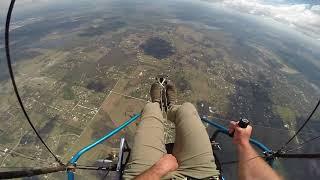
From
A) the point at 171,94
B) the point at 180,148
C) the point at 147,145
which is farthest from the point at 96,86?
the point at 180,148

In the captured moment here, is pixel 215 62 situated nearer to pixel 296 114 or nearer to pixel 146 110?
pixel 296 114

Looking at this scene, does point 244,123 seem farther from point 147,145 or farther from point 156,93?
point 156,93

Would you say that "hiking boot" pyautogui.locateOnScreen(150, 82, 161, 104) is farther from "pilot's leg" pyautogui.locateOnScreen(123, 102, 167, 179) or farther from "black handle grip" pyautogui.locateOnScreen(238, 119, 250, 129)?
"black handle grip" pyautogui.locateOnScreen(238, 119, 250, 129)

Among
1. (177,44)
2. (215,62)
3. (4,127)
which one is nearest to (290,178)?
(4,127)

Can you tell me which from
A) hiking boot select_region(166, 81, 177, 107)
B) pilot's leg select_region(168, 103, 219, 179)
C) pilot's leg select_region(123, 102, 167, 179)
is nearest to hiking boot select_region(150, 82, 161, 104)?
hiking boot select_region(166, 81, 177, 107)

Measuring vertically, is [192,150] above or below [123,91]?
above
